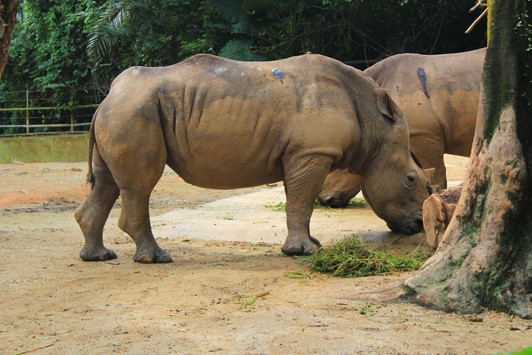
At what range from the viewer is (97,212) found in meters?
6.65

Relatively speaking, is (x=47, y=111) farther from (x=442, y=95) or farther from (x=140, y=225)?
(x=140, y=225)

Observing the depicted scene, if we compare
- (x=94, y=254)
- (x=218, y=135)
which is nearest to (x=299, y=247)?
(x=218, y=135)

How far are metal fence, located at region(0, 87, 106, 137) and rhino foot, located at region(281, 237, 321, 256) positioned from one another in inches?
672

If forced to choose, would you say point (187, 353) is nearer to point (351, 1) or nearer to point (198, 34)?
point (351, 1)

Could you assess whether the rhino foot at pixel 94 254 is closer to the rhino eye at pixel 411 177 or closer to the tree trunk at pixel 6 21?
the tree trunk at pixel 6 21

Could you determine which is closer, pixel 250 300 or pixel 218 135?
pixel 250 300

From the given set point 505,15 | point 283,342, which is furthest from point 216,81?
point 283,342

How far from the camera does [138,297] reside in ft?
16.4

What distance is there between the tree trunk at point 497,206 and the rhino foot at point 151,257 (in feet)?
8.28

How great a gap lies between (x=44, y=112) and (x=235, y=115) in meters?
19.3

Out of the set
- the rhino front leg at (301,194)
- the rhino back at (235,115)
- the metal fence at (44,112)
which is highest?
the rhino back at (235,115)

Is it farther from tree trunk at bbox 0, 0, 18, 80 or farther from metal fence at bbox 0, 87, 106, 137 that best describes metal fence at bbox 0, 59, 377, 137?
tree trunk at bbox 0, 0, 18, 80

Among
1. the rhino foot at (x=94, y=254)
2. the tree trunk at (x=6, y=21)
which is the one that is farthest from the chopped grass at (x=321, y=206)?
the tree trunk at (x=6, y=21)

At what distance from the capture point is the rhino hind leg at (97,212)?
21.5ft
